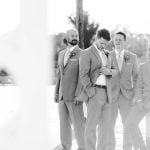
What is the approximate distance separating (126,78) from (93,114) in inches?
29.1

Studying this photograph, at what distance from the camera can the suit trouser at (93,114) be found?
5074 millimetres

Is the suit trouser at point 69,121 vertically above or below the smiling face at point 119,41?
below

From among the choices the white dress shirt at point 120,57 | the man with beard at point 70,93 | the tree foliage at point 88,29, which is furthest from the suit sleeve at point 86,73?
the tree foliage at point 88,29

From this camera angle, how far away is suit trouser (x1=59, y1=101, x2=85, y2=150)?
5.43m

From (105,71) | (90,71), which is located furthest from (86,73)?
(105,71)

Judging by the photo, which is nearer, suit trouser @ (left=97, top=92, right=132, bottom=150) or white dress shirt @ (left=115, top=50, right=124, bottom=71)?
suit trouser @ (left=97, top=92, right=132, bottom=150)

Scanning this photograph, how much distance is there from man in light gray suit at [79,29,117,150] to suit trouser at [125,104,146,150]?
0.34 metres

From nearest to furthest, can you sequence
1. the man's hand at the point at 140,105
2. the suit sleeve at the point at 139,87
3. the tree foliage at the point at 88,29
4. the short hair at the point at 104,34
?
the short hair at the point at 104,34, the man's hand at the point at 140,105, the suit sleeve at the point at 139,87, the tree foliage at the point at 88,29

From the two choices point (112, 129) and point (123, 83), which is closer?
point (112, 129)

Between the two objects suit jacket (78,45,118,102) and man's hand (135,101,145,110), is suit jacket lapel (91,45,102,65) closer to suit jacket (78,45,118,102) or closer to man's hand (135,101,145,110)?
suit jacket (78,45,118,102)

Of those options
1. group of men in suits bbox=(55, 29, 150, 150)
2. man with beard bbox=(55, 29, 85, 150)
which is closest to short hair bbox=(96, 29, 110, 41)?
group of men in suits bbox=(55, 29, 150, 150)

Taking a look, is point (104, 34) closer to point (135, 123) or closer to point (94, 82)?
point (94, 82)

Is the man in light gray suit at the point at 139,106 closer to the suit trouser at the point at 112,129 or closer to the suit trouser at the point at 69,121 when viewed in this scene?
the suit trouser at the point at 112,129

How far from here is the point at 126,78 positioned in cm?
545
